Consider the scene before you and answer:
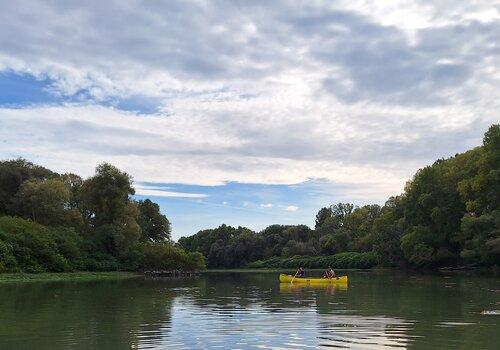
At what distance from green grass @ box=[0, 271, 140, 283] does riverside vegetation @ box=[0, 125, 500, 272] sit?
209 centimetres

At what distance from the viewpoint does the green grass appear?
57.2 m

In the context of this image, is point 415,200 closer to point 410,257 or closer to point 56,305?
point 410,257

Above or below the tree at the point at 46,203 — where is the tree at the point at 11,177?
above

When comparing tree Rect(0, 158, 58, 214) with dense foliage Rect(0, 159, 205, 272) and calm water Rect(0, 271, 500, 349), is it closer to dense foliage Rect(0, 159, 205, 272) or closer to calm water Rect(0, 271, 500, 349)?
dense foliage Rect(0, 159, 205, 272)

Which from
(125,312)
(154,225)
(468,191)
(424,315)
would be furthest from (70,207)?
(424,315)

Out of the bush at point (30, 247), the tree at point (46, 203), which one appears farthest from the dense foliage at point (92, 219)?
the bush at point (30, 247)

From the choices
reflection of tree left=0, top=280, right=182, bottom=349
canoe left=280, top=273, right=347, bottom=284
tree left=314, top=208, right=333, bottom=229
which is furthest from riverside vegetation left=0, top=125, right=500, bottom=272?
tree left=314, top=208, right=333, bottom=229

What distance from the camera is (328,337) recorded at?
680 inches

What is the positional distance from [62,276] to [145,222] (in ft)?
125

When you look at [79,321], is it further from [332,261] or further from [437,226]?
[332,261]

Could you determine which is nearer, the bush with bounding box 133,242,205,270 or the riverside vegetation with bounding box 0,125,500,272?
the riverside vegetation with bounding box 0,125,500,272

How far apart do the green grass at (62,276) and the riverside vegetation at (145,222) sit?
2.09 m

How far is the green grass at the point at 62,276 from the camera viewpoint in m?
57.2

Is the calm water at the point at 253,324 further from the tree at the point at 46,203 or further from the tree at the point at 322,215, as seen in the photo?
the tree at the point at 322,215
